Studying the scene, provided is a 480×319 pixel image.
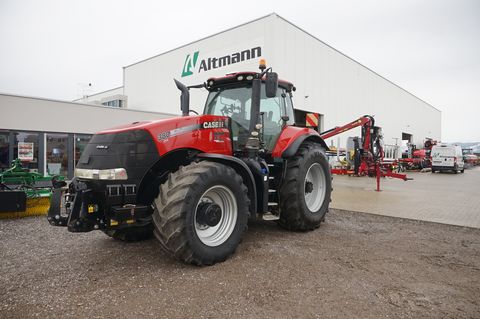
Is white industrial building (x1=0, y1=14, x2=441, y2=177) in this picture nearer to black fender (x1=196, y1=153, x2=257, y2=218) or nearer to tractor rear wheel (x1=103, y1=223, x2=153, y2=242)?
tractor rear wheel (x1=103, y1=223, x2=153, y2=242)

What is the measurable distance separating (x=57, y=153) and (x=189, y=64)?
34.0 feet

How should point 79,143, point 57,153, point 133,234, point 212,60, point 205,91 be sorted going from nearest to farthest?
1. point 133,234
2. point 57,153
3. point 79,143
4. point 212,60
5. point 205,91

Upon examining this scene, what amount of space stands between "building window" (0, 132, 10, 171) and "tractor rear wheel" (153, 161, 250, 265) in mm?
12131

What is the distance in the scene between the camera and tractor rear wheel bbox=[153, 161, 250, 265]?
130 inches

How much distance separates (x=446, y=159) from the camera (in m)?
23.8

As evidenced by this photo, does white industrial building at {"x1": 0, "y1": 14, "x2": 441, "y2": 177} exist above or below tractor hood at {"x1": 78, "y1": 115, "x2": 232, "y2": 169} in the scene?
above

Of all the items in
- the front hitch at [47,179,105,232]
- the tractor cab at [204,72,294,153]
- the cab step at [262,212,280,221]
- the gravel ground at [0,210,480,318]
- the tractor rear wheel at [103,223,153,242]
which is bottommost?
the gravel ground at [0,210,480,318]

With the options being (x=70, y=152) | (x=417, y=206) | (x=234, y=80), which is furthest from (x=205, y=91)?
(x=234, y=80)

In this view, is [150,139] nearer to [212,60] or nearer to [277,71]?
[277,71]

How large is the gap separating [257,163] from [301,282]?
1703mm

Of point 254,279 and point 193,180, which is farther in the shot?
point 193,180

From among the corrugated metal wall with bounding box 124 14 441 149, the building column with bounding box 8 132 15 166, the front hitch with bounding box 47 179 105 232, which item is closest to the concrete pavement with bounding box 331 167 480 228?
the front hitch with bounding box 47 179 105 232

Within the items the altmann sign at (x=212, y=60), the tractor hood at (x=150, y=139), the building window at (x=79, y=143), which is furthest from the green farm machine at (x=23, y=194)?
the altmann sign at (x=212, y=60)

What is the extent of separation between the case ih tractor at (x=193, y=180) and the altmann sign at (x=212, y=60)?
42.9ft
